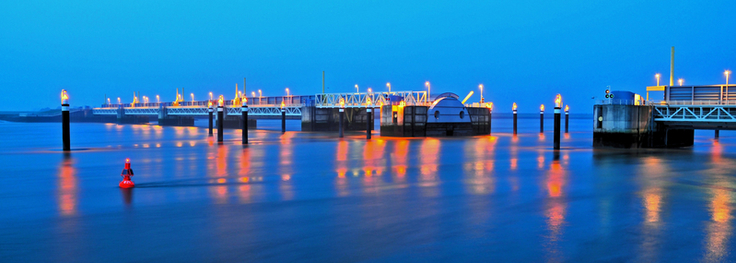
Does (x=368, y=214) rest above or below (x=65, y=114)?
below

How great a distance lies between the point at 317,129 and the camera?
6956 centimetres

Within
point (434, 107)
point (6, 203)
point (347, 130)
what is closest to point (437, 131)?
point (434, 107)

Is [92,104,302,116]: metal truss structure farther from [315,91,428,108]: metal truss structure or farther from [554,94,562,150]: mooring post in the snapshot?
[554,94,562,150]: mooring post

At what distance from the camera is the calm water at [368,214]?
8.64 metres

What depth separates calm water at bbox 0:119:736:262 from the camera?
8641 mm

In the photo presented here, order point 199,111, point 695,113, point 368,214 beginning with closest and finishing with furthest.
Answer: point 368,214, point 695,113, point 199,111

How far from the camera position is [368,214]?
38.9 ft

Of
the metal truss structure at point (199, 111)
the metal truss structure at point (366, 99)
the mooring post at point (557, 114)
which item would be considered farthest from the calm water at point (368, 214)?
the metal truss structure at point (199, 111)

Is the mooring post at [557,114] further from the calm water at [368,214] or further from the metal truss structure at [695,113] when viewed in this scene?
the calm water at [368,214]

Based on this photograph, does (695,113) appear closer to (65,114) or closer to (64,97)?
(65,114)

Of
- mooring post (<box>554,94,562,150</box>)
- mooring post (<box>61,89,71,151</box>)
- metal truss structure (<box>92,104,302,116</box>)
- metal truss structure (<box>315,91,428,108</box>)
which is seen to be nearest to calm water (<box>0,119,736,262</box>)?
mooring post (<box>61,89,71,151</box>)

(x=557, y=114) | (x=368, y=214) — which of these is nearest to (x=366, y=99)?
(x=557, y=114)

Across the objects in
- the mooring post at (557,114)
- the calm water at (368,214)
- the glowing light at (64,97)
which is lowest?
the calm water at (368,214)

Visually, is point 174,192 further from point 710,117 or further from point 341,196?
point 710,117
